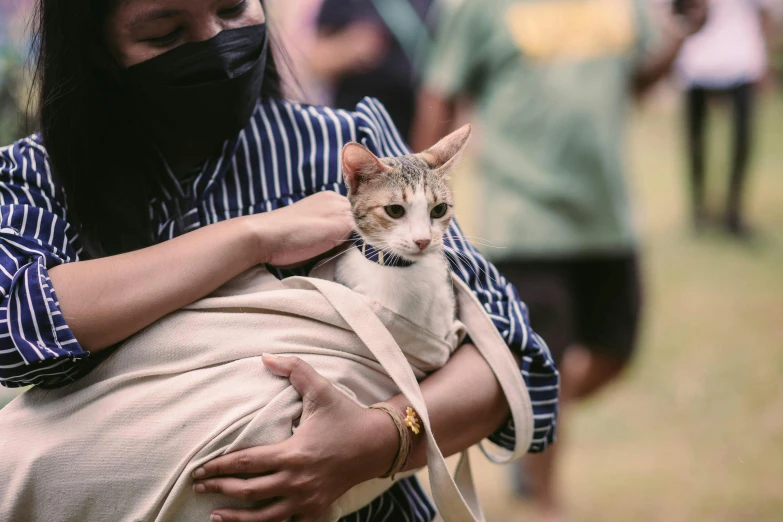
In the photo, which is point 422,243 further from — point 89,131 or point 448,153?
point 89,131

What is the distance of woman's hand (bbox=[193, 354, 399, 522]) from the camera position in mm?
920

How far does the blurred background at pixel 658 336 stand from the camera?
Answer: 8.07 feet

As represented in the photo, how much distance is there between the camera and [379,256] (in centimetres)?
107

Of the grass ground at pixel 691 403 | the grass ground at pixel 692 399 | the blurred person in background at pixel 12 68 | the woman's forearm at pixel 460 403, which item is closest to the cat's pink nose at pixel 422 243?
the woman's forearm at pixel 460 403

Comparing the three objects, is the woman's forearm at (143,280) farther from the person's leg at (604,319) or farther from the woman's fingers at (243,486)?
the person's leg at (604,319)

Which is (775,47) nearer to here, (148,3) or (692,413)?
(692,413)

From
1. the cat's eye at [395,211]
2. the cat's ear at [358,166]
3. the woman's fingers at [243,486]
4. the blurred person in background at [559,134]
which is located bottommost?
the blurred person in background at [559,134]

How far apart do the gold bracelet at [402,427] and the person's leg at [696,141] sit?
4510mm

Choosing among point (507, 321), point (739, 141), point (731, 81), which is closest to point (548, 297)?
point (507, 321)

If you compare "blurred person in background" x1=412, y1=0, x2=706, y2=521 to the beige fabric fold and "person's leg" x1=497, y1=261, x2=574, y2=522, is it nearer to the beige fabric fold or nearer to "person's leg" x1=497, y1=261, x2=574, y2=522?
"person's leg" x1=497, y1=261, x2=574, y2=522

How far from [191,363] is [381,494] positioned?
341 millimetres

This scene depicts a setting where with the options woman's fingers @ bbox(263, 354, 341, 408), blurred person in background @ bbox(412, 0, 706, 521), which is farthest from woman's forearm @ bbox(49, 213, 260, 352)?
blurred person in background @ bbox(412, 0, 706, 521)

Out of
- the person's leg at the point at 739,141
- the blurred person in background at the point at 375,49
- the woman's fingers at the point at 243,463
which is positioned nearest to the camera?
the woman's fingers at the point at 243,463

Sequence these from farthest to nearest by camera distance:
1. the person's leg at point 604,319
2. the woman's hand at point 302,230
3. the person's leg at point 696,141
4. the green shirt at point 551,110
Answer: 1. the person's leg at point 696,141
2. the person's leg at point 604,319
3. the green shirt at point 551,110
4. the woman's hand at point 302,230
